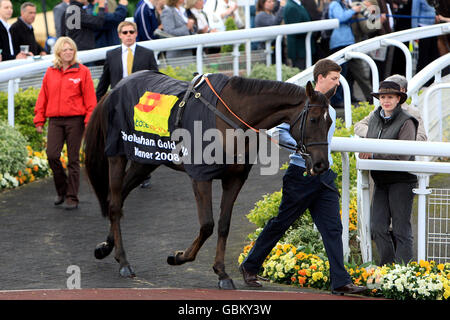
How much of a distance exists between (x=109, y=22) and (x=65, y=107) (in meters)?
4.03

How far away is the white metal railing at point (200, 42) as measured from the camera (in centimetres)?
1007

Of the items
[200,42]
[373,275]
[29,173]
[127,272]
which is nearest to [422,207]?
[373,275]

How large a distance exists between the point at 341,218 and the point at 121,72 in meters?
3.49

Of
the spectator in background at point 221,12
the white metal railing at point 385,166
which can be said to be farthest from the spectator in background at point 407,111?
the spectator in background at point 221,12

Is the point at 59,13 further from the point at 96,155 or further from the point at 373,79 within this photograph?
the point at 96,155

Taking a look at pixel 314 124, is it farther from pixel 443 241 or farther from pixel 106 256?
pixel 106 256

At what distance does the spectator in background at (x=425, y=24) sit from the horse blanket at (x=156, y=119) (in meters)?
6.48

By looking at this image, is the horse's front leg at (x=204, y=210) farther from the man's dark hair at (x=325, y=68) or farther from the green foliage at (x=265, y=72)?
the green foliage at (x=265, y=72)

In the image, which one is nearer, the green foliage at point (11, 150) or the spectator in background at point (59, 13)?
the green foliage at point (11, 150)

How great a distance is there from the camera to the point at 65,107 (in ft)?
29.7

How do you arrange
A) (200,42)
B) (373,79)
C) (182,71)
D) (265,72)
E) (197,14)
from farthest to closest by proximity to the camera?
(197,14) → (265,72) → (182,71) → (200,42) → (373,79)

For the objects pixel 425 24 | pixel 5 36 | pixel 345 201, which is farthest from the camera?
pixel 425 24
